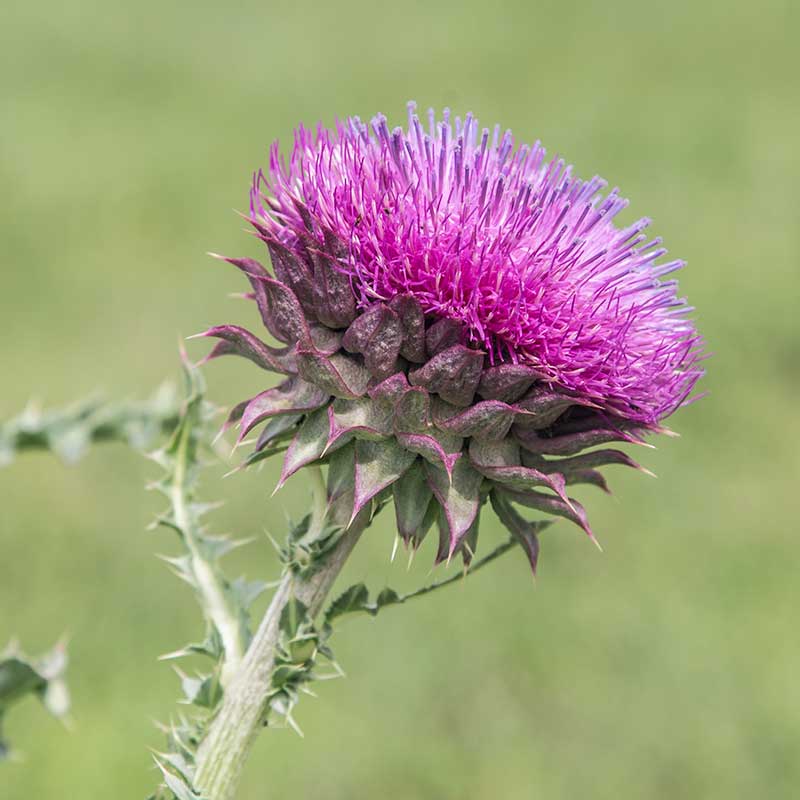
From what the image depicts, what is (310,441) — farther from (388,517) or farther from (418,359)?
(388,517)

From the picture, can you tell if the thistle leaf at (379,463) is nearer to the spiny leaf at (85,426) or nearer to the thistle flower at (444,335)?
the thistle flower at (444,335)

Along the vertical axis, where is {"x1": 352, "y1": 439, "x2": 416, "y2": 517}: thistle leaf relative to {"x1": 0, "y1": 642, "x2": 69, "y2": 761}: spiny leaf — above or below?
above

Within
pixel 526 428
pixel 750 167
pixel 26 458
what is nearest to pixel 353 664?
pixel 26 458

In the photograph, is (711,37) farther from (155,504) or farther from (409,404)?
(409,404)

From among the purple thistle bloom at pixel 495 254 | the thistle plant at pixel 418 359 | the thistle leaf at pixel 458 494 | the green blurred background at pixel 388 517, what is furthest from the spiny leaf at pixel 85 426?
the thistle leaf at pixel 458 494

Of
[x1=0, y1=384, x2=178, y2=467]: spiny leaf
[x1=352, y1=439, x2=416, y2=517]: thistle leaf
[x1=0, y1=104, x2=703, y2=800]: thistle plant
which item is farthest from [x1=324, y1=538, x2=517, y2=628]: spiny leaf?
[x1=0, y1=384, x2=178, y2=467]: spiny leaf

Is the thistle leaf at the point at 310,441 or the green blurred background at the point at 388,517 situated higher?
the green blurred background at the point at 388,517

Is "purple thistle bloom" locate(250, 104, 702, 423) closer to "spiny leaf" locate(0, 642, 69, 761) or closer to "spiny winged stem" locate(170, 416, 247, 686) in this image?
"spiny winged stem" locate(170, 416, 247, 686)

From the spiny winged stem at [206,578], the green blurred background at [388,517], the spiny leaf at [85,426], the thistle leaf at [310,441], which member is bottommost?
the spiny winged stem at [206,578]

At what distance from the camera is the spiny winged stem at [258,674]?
295cm

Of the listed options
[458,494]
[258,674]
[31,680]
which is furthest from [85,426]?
[458,494]

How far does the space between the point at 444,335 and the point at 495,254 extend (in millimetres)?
230

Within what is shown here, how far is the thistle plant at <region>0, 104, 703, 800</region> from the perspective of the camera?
283 cm

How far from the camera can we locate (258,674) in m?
3.04
